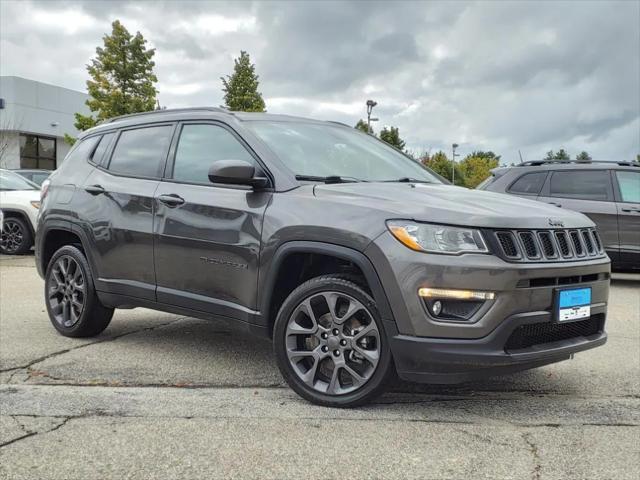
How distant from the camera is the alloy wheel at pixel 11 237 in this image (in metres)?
12.3

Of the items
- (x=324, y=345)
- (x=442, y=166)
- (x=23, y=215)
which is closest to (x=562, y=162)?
(x=324, y=345)

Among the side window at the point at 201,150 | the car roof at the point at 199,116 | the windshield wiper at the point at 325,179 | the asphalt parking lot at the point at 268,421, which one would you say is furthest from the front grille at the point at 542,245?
the car roof at the point at 199,116

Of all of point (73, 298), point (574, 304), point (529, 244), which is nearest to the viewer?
point (529, 244)

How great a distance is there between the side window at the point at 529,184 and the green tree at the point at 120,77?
25.4 m

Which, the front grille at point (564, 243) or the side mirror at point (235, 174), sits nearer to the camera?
the front grille at point (564, 243)

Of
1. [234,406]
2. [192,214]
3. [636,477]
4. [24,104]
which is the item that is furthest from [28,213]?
[24,104]

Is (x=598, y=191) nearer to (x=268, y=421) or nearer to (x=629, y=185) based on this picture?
(x=629, y=185)

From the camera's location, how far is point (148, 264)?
4.73 meters

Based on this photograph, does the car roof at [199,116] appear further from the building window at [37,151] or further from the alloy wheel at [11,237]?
the building window at [37,151]

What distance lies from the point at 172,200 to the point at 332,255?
55.6 inches

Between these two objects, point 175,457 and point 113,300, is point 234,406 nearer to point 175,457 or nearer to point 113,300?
point 175,457

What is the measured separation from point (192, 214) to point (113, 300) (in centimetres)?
118

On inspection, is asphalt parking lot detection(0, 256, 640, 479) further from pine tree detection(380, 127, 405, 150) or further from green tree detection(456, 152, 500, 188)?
green tree detection(456, 152, 500, 188)

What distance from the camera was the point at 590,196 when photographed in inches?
386
